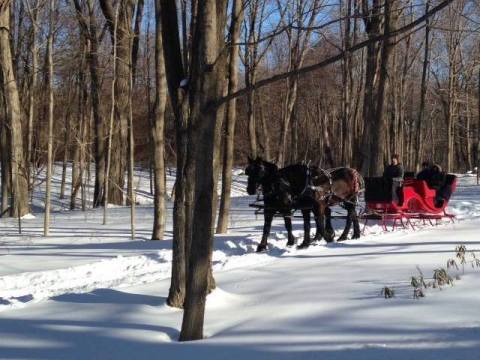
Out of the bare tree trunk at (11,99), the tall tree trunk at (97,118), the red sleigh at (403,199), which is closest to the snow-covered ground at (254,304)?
the red sleigh at (403,199)

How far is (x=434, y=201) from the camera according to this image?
14.6 m

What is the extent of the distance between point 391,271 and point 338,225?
758 centimetres

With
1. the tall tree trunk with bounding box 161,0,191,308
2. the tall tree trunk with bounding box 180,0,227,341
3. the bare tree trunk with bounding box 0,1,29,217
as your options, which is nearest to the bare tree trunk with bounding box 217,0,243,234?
the tall tree trunk with bounding box 161,0,191,308

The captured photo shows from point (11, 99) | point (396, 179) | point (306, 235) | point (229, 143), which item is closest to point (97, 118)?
point (11, 99)


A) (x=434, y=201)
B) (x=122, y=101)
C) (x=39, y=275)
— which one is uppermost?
(x=122, y=101)

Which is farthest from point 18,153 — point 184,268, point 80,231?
point 184,268

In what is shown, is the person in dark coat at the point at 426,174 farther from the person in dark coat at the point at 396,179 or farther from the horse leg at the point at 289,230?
the horse leg at the point at 289,230

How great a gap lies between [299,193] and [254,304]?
17.5ft

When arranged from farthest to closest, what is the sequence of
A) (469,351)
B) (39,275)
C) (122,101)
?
(122,101) < (39,275) < (469,351)

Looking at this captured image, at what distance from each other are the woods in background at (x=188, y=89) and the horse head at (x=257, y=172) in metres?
1.59

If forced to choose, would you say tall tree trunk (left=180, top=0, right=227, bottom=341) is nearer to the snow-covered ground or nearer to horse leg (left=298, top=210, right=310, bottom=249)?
the snow-covered ground

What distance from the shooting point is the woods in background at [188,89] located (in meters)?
5.77

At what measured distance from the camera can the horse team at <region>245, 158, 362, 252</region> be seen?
11758 millimetres

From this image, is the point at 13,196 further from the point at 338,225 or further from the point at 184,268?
the point at 184,268
